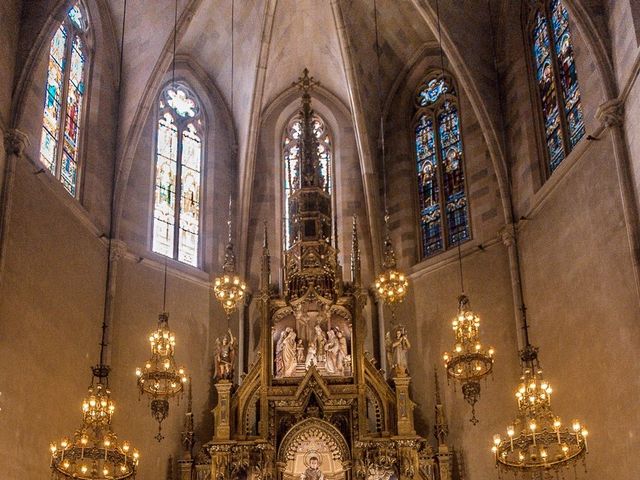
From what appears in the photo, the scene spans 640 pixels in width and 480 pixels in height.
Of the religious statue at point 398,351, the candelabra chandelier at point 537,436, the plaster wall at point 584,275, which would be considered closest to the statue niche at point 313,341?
the religious statue at point 398,351

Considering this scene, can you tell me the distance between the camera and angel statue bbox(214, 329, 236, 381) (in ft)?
64.7

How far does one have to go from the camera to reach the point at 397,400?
63.2ft

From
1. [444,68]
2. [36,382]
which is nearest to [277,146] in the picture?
[444,68]

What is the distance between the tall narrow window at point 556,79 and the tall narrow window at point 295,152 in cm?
578

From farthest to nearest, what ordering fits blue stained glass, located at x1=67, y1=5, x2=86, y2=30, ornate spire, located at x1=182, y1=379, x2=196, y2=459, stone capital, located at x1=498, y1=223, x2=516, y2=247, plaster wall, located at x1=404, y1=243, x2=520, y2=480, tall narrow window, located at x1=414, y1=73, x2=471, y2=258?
tall narrow window, located at x1=414, y1=73, x2=471, y2=258
blue stained glass, located at x1=67, y1=5, x2=86, y2=30
stone capital, located at x1=498, y1=223, x2=516, y2=247
plaster wall, located at x1=404, y1=243, x2=520, y2=480
ornate spire, located at x1=182, y1=379, x2=196, y2=459

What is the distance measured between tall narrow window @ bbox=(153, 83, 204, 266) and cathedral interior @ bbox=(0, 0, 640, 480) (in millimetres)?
64

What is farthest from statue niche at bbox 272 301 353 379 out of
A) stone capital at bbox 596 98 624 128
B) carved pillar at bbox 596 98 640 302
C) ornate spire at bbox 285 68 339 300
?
stone capital at bbox 596 98 624 128

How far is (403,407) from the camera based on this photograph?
19.2m

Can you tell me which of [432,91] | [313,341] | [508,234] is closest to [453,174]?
[432,91]

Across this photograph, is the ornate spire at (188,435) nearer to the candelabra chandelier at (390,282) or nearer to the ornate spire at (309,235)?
the ornate spire at (309,235)

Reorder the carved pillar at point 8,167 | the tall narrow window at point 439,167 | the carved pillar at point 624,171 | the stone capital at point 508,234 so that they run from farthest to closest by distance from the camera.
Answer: the tall narrow window at point 439,167 < the stone capital at point 508,234 < the carved pillar at point 8,167 < the carved pillar at point 624,171

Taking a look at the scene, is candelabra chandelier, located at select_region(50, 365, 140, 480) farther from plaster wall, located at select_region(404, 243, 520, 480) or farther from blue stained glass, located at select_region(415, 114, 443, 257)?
blue stained glass, located at select_region(415, 114, 443, 257)

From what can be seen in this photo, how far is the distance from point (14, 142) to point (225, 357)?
6.35 m

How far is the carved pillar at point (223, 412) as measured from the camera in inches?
746
